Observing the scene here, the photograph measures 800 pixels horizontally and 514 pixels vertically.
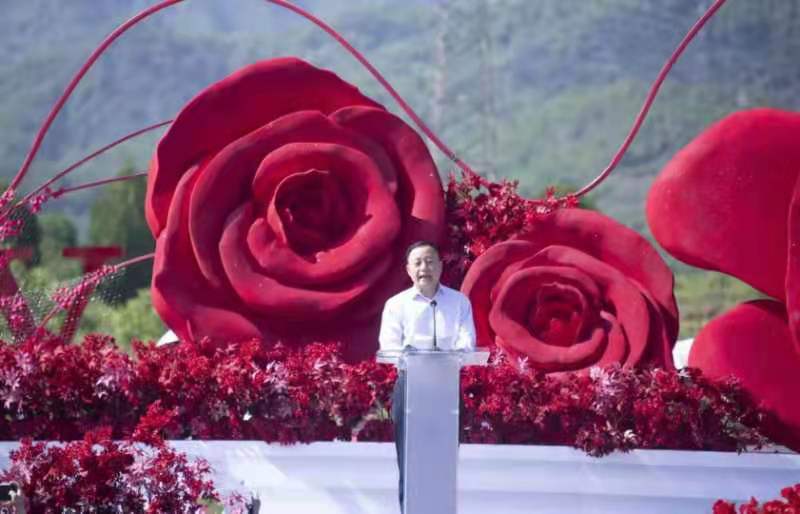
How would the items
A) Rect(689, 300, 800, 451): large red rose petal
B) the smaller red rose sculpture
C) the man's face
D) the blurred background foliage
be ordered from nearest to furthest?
the man's face → Rect(689, 300, 800, 451): large red rose petal → the smaller red rose sculpture → the blurred background foliage

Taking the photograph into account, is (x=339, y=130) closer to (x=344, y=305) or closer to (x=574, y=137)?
(x=344, y=305)

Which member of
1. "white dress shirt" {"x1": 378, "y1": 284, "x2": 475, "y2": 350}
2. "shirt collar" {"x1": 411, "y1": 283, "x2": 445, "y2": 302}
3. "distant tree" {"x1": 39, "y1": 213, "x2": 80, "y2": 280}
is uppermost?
"distant tree" {"x1": 39, "y1": 213, "x2": 80, "y2": 280}

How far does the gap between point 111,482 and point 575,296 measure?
178 centimetres

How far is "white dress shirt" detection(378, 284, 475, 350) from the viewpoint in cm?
371

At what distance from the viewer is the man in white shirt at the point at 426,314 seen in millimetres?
3672

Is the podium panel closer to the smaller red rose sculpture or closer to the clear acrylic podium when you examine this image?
the clear acrylic podium

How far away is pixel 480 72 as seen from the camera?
4919cm

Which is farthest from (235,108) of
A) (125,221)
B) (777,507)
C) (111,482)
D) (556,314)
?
(125,221)

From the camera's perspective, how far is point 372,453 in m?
4.04

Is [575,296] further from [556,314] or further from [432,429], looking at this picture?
[432,429]

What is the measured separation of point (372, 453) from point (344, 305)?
2.65ft

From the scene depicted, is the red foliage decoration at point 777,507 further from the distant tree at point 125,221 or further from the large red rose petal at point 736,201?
the distant tree at point 125,221

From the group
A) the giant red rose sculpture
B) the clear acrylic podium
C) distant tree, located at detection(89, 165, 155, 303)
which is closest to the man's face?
the clear acrylic podium

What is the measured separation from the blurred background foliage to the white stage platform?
37.0 meters
